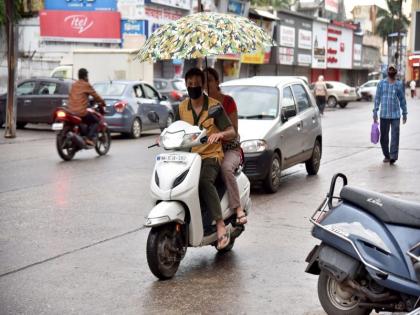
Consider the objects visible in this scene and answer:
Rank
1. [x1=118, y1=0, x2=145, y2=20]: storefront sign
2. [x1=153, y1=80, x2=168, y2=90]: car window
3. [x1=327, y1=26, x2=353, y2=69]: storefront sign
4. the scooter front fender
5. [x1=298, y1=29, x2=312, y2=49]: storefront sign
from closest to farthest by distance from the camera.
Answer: the scooter front fender
[x1=153, y1=80, x2=168, y2=90]: car window
[x1=118, y1=0, x2=145, y2=20]: storefront sign
[x1=298, y1=29, x2=312, y2=49]: storefront sign
[x1=327, y1=26, x2=353, y2=69]: storefront sign

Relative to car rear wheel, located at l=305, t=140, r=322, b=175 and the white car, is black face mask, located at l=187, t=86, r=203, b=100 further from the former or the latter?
the white car

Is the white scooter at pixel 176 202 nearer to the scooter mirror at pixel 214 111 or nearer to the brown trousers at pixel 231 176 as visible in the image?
the scooter mirror at pixel 214 111

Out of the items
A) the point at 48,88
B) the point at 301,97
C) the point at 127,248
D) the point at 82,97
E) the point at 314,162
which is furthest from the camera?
the point at 48,88

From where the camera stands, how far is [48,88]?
2217 centimetres

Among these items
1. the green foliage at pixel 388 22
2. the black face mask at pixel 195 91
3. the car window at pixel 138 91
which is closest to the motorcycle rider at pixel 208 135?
the black face mask at pixel 195 91

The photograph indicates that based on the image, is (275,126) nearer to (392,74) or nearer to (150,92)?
(392,74)

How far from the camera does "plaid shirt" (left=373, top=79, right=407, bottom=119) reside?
47.0 ft

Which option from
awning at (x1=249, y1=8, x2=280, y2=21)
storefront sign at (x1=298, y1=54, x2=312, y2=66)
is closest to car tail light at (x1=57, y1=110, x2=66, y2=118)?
awning at (x1=249, y1=8, x2=280, y2=21)

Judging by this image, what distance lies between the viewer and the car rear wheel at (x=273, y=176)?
10852 mm

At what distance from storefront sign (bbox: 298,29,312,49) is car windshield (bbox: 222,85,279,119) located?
44.3 metres

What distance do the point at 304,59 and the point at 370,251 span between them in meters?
52.4

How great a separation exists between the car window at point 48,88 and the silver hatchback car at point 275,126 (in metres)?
10.7

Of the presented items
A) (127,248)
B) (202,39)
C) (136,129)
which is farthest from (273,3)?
(202,39)

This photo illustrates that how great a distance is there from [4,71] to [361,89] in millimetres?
28711
